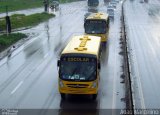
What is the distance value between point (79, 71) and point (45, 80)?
588 centimetres

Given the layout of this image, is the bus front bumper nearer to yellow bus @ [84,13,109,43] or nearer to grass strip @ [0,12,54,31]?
yellow bus @ [84,13,109,43]

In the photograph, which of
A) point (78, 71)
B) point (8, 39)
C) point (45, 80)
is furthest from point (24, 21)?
point (78, 71)

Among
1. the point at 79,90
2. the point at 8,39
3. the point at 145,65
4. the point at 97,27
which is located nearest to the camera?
the point at 79,90

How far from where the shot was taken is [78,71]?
923 inches

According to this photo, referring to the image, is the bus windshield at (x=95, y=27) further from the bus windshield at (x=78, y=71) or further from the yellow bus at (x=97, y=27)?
the bus windshield at (x=78, y=71)

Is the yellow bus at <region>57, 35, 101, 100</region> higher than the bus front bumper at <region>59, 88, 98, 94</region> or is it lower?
higher

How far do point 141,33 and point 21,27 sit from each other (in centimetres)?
1944

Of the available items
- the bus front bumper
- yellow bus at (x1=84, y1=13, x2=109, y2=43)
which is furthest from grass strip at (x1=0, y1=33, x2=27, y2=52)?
the bus front bumper

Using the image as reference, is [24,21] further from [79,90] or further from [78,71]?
[79,90]

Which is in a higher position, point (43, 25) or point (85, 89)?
point (85, 89)

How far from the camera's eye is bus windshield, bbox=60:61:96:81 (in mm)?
23167

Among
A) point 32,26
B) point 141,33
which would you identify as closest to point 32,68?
point 141,33

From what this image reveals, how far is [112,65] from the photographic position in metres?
33.4

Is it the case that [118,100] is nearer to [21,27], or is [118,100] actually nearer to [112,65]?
[112,65]
